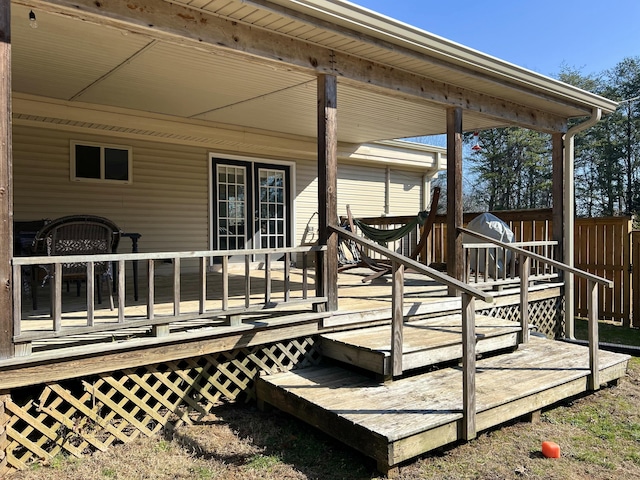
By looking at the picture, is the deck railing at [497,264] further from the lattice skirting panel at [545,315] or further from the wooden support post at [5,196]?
the wooden support post at [5,196]

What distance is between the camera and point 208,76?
4871 mm

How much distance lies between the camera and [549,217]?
7.06m

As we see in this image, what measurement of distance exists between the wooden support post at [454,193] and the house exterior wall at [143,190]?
371cm

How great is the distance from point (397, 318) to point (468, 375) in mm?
573

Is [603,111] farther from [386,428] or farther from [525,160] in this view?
[525,160]

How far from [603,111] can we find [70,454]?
6.96m

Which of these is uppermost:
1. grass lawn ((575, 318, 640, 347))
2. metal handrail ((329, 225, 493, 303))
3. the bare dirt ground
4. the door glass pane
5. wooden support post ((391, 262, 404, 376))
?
the door glass pane

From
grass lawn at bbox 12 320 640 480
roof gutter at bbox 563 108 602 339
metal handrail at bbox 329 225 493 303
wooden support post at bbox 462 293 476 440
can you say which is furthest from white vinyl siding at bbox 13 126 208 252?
wooden support post at bbox 462 293 476 440

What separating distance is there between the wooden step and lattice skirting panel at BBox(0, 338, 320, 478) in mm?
332

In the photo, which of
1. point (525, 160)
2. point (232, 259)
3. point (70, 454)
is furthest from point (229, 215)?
point (525, 160)

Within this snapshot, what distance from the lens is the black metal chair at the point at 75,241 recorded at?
3895mm

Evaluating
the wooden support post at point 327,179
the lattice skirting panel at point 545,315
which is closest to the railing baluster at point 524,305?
the lattice skirting panel at point 545,315

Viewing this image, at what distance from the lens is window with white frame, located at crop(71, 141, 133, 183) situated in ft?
21.2

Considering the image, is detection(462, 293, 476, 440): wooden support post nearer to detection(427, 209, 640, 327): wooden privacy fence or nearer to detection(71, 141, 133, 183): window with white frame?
→ detection(427, 209, 640, 327): wooden privacy fence
